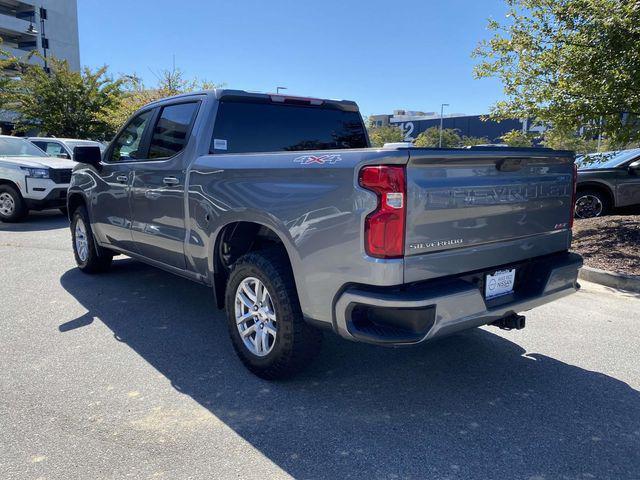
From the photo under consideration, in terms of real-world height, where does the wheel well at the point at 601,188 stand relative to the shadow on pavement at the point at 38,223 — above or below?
above

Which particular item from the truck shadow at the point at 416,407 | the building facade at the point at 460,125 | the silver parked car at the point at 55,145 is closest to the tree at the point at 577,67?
the truck shadow at the point at 416,407

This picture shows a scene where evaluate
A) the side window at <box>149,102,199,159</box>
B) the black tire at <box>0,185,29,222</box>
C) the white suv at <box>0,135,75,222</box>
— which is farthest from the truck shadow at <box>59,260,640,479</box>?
the black tire at <box>0,185,29,222</box>

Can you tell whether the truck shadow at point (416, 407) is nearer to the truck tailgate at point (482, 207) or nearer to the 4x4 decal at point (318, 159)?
the truck tailgate at point (482, 207)

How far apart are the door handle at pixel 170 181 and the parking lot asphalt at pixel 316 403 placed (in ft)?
4.14

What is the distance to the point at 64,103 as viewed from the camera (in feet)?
77.2

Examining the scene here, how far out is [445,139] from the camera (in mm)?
63938

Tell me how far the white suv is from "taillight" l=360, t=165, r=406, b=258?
9.77 metres

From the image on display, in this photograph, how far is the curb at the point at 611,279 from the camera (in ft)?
19.0

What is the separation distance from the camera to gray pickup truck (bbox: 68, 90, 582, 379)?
2.64 metres

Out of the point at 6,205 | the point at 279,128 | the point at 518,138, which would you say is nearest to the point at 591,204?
the point at 518,138

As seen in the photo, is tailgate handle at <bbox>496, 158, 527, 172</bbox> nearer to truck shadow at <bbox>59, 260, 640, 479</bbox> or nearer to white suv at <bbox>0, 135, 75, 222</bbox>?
truck shadow at <bbox>59, 260, 640, 479</bbox>

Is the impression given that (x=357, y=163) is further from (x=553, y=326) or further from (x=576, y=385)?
(x=553, y=326)

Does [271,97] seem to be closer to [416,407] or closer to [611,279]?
[416,407]

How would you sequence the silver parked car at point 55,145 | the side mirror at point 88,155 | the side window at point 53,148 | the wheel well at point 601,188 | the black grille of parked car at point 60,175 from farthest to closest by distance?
the side window at point 53,148 → the silver parked car at point 55,145 → the black grille of parked car at point 60,175 → the wheel well at point 601,188 → the side mirror at point 88,155
